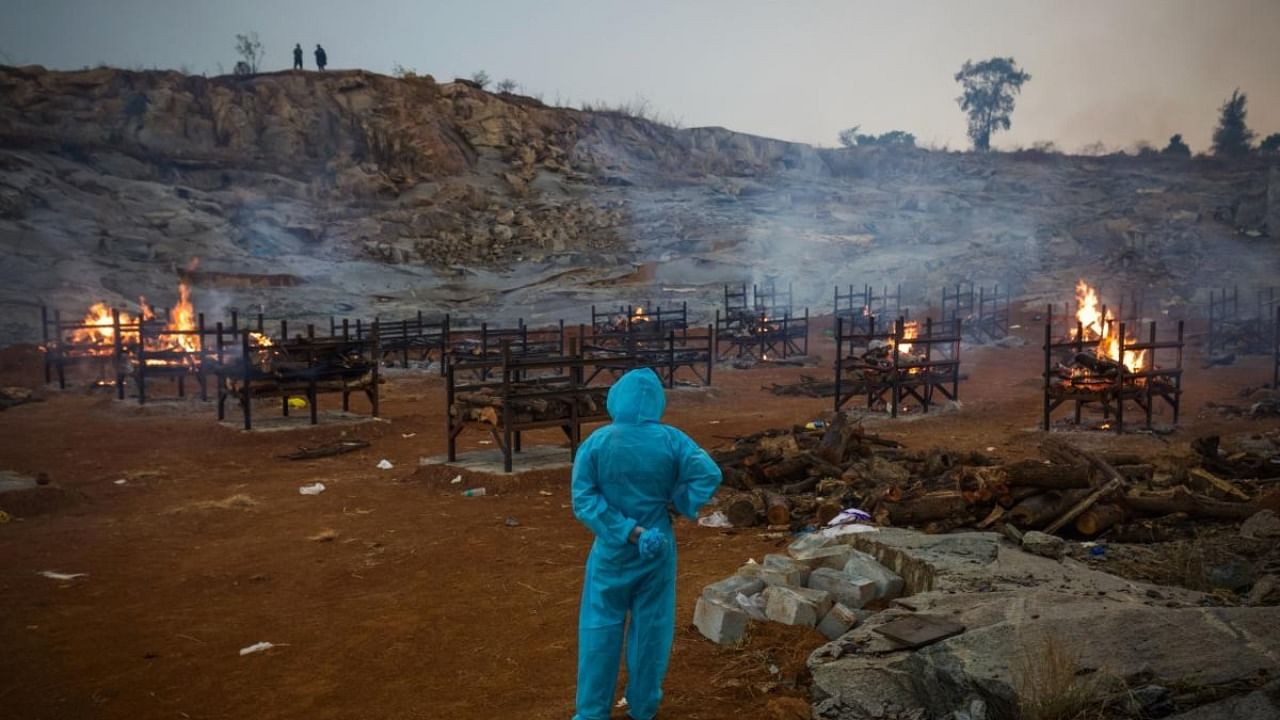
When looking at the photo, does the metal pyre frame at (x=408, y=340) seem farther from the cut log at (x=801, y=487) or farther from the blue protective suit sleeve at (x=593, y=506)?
the blue protective suit sleeve at (x=593, y=506)

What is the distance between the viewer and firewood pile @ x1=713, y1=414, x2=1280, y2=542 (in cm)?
873

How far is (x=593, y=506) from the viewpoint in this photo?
16.9 feet

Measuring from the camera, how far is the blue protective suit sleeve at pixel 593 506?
5.06 m

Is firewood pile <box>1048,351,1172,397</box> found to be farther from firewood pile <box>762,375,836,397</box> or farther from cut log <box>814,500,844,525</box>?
cut log <box>814,500,844,525</box>

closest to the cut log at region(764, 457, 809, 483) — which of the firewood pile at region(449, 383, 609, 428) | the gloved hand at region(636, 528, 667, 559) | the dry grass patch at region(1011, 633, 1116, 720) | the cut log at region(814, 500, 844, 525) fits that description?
the cut log at region(814, 500, 844, 525)

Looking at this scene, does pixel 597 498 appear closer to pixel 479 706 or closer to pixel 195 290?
pixel 479 706

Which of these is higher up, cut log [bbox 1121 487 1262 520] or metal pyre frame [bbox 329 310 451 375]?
metal pyre frame [bbox 329 310 451 375]

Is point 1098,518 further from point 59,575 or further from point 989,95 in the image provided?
point 989,95

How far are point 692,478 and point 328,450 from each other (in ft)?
40.6

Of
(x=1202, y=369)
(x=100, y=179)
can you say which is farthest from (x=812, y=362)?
(x=100, y=179)

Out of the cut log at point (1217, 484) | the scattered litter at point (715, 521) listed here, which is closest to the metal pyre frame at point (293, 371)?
the scattered litter at point (715, 521)

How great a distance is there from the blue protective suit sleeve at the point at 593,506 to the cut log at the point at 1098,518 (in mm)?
5534

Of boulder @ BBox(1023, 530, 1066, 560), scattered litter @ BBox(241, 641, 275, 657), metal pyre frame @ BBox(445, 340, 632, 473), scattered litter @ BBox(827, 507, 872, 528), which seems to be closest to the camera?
scattered litter @ BBox(241, 641, 275, 657)

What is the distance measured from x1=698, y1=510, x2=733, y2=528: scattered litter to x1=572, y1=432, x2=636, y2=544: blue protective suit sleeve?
553cm
